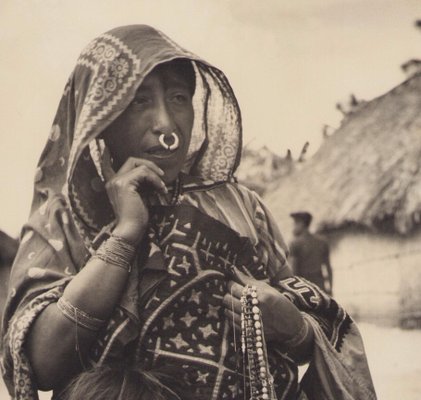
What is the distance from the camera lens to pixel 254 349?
168cm

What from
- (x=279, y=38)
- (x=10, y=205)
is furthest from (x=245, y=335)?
(x=279, y=38)

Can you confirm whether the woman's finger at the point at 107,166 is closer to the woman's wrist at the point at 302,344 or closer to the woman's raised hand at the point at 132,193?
the woman's raised hand at the point at 132,193

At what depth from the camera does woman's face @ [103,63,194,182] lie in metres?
1.77

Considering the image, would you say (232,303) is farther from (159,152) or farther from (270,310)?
(159,152)

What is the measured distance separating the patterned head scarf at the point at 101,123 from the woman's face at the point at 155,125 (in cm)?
4

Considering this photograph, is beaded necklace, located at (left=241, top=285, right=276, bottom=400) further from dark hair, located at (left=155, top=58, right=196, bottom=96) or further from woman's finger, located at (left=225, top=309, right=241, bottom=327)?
dark hair, located at (left=155, top=58, right=196, bottom=96)

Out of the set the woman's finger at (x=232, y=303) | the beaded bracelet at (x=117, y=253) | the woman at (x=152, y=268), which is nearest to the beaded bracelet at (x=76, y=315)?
the woman at (x=152, y=268)

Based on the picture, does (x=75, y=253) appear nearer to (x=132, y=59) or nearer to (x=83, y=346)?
(x=83, y=346)

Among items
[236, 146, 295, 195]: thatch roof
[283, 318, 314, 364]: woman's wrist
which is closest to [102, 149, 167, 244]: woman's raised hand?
[283, 318, 314, 364]: woman's wrist

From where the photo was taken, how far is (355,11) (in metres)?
2.39

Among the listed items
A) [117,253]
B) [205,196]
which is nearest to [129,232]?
[117,253]

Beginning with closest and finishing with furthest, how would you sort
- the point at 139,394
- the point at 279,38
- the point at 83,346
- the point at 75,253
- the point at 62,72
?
the point at 139,394, the point at 83,346, the point at 75,253, the point at 62,72, the point at 279,38

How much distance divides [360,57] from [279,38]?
0.80 ft

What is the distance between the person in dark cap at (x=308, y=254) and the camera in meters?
2.45
